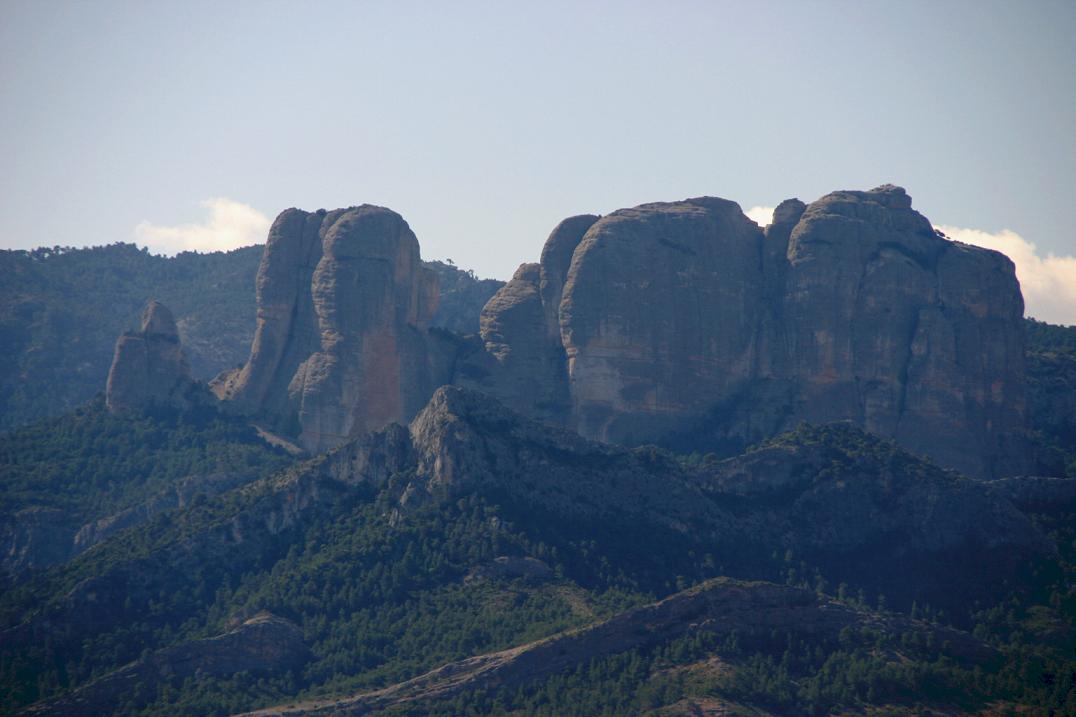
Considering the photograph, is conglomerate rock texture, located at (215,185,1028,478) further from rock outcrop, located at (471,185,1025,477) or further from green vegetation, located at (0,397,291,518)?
green vegetation, located at (0,397,291,518)

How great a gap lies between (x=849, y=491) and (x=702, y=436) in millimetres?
18567

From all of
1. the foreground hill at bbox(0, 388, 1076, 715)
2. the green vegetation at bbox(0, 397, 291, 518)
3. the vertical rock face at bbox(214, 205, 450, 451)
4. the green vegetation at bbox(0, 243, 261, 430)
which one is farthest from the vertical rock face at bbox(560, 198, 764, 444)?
the green vegetation at bbox(0, 243, 261, 430)

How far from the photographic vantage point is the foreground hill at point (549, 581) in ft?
257

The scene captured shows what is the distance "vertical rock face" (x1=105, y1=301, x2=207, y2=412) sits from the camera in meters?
119

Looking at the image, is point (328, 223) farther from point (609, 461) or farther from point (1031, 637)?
point (1031, 637)

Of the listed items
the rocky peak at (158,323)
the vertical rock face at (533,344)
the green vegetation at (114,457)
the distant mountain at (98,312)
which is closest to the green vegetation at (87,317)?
the distant mountain at (98,312)

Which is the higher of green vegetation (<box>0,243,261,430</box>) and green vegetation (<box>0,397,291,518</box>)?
green vegetation (<box>0,243,261,430</box>)

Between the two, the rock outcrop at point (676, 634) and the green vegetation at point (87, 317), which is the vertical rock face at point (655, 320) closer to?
the rock outcrop at point (676, 634)

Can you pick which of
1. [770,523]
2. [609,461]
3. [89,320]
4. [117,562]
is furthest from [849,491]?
[89,320]

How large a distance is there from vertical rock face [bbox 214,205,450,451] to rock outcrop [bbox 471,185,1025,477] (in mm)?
5486

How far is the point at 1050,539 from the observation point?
94.4 m

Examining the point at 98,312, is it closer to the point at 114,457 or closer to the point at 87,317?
the point at 87,317

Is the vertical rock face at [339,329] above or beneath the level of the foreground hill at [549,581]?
above

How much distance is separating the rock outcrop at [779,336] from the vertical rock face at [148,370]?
17.3m
